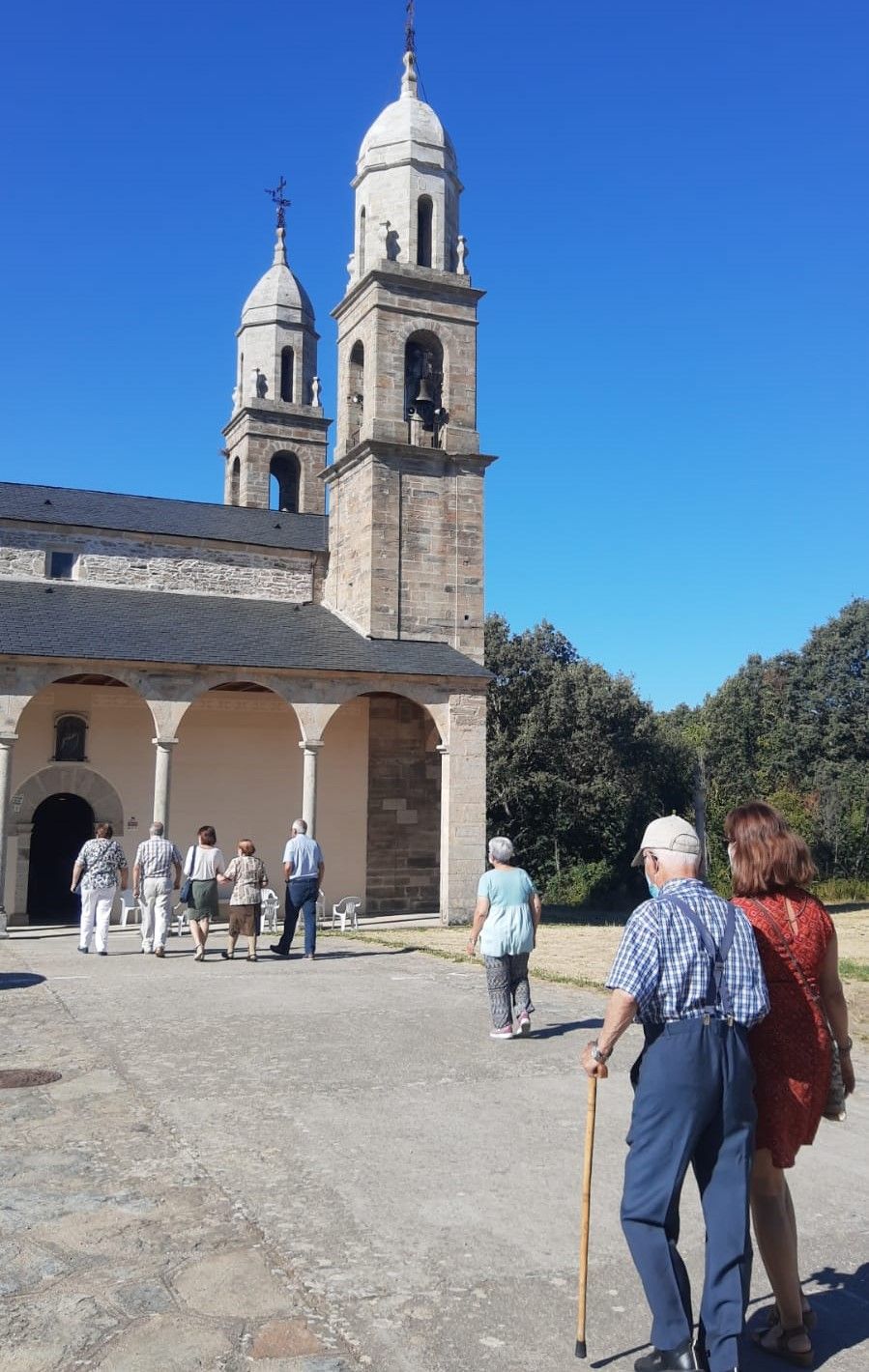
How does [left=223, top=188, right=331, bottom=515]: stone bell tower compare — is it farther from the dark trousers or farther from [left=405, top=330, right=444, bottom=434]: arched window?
the dark trousers

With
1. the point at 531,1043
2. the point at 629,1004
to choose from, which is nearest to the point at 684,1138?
the point at 629,1004

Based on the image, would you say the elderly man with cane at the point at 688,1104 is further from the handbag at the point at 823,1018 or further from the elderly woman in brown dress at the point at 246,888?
the elderly woman in brown dress at the point at 246,888

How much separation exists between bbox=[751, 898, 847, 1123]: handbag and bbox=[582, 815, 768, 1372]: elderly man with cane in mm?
128

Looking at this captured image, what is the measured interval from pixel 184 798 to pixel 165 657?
137 inches

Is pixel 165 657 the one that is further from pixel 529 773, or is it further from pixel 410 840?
pixel 529 773

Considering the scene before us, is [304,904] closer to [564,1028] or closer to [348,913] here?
[564,1028]

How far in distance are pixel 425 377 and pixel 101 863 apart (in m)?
12.1

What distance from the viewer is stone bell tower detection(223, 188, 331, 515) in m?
30.8

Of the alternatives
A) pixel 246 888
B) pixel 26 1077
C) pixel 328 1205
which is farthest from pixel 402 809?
pixel 328 1205

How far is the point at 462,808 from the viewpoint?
1900 centimetres

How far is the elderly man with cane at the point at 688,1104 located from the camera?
10.2 feet

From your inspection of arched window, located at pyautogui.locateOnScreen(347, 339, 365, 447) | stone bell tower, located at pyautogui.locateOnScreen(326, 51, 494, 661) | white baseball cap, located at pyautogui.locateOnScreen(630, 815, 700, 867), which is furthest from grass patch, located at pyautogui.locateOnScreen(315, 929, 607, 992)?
arched window, located at pyautogui.locateOnScreen(347, 339, 365, 447)

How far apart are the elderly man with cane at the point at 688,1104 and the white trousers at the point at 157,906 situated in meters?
10.2

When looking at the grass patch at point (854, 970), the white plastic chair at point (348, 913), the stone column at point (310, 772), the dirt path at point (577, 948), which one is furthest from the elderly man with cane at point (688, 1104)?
the stone column at point (310, 772)
